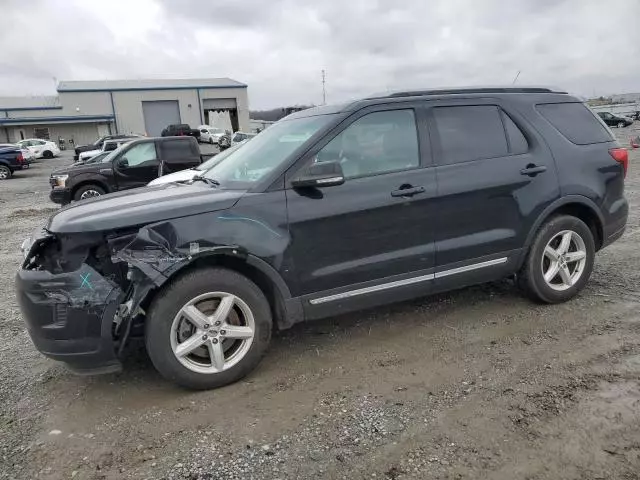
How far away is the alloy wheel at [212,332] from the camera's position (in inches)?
127

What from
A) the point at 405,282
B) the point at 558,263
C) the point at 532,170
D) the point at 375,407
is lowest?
the point at 375,407

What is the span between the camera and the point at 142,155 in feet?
38.6

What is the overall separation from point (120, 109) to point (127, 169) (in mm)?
49707

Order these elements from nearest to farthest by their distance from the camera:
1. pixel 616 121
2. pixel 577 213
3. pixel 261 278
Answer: pixel 261 278
pixel 577 213
pixel 616 121

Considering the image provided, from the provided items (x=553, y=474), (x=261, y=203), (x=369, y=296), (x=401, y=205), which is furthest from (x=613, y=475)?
(x=261, y=203)

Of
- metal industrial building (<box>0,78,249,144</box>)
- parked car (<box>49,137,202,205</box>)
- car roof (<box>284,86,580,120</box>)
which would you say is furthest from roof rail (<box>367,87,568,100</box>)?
Result: metal industrial building (<box>0,78,249,144</box>)

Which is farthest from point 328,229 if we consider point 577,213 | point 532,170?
point 577,213

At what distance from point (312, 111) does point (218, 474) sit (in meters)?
2.90

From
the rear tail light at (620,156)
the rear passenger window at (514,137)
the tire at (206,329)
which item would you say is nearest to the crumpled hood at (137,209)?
the tire at (206,329)

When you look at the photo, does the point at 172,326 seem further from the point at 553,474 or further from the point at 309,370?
the point at 553,474

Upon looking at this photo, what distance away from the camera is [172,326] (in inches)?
124

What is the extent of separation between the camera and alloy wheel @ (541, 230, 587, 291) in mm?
4449

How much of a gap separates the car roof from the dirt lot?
6.04ft

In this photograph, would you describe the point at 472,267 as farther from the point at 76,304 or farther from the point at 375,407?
the point at 76,304
